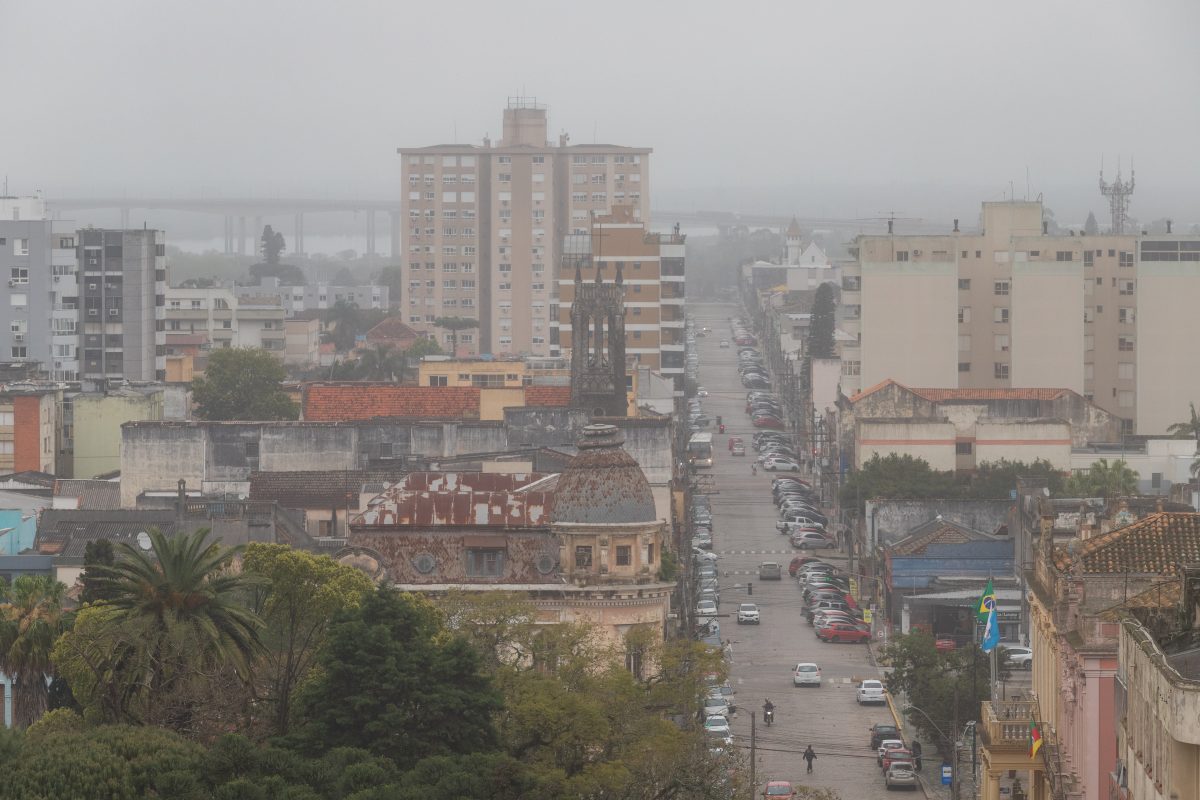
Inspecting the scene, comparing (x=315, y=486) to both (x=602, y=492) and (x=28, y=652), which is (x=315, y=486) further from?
(x=28, y=652)

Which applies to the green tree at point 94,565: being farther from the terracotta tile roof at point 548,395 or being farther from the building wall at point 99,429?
the building wall at point 99,429

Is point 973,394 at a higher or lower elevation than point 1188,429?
higher

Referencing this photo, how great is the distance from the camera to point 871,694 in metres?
109

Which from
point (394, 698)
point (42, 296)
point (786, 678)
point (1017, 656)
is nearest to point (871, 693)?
point (1017, 656)

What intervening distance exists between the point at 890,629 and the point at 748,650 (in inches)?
297

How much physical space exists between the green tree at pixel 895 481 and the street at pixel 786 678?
352cm

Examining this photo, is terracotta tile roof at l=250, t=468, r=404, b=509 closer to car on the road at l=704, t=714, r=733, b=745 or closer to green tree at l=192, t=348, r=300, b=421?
car on the road at l=704, t=714, r=733, b=745

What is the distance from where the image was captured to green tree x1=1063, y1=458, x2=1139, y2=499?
143 metres

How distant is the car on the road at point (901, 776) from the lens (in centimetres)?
9300

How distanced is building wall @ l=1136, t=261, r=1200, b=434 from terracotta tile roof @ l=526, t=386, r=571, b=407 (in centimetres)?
5417

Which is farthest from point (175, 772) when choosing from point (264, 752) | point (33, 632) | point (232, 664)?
point (33, 632)

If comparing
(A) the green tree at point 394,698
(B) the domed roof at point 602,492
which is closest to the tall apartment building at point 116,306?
(B) the domed roof at point 602,492

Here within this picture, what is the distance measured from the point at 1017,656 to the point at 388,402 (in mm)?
50840

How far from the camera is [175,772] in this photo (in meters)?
60.4
